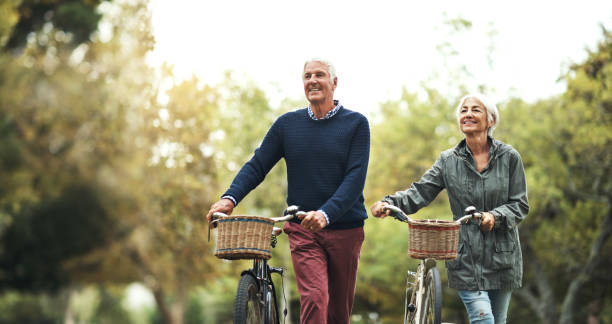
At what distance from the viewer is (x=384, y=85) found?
95.4 feet

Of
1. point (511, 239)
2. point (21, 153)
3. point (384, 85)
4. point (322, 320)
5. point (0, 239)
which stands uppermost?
point (384, 85)

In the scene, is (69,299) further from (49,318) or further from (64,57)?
(64,57)

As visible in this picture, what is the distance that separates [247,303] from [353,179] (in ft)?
3.23

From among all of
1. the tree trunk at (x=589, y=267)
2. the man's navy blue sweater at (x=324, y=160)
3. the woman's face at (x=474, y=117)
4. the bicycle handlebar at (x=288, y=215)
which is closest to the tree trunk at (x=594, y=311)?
the tree trunk at (x=589, y=267)

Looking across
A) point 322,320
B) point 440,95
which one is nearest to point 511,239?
point 322,320

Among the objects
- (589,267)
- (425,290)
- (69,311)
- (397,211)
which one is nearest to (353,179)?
(397,211)

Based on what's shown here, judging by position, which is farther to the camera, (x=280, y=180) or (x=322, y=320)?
(x=280, y=180)

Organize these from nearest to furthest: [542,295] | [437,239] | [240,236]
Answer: [240,236] → [437,239] → [542,295]

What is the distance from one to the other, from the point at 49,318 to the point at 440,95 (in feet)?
74.2

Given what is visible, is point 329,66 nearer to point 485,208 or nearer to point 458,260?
point 485,208

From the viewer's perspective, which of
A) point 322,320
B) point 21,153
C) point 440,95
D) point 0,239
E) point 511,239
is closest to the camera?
point 322,320

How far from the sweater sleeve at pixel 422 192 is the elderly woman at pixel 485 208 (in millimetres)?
41

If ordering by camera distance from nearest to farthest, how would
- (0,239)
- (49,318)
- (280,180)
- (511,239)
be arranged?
(511,239), (0,239), (280,180), (49,318)

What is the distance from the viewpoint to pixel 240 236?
397cm
